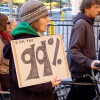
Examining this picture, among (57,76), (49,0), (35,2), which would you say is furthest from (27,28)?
(49,0)

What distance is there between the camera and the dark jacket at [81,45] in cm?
340

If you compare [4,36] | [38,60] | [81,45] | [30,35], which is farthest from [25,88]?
[4,36]

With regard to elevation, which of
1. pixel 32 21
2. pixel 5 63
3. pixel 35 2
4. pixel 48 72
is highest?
pixel 35 2

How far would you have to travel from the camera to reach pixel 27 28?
2348mm

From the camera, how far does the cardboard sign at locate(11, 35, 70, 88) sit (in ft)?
7.49

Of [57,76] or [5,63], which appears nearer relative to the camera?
[57,76]

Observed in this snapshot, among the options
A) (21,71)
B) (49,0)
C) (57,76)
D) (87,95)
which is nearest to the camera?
(21,71)

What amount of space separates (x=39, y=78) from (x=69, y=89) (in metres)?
1.37

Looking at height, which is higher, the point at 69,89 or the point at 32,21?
the point at 32,21

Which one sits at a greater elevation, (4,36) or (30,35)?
(30,35)

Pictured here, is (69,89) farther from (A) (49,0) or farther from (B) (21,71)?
(A) (49,0)

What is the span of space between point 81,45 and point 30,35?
1193 mm

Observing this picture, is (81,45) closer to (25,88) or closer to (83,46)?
(83,46)

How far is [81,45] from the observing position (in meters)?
3.44
